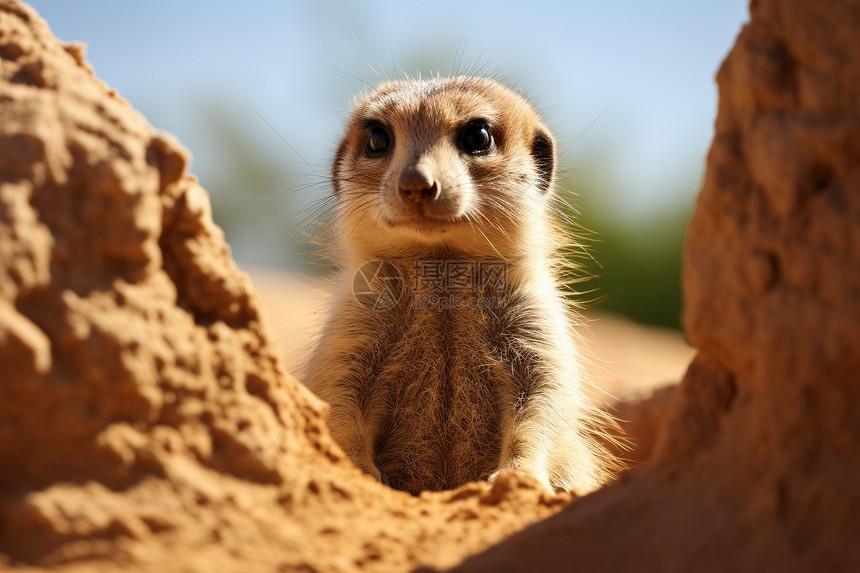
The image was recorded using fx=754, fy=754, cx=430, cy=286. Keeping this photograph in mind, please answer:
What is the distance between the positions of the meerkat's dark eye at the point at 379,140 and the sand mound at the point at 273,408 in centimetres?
239

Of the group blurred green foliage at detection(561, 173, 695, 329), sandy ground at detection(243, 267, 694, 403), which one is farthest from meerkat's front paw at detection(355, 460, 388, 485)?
blurred green foliage at detection(561, 173, 695, 329)

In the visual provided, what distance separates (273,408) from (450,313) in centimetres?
183

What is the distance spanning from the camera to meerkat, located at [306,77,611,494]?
344cm

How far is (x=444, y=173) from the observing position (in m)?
3.72

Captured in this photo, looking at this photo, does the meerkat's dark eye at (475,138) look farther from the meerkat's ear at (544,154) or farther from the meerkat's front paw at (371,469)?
the meerkat's front paw at (371,469)

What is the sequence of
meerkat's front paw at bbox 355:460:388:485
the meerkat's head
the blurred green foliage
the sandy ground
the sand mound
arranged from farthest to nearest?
the blurred green foliage → the sandy ground → the meerkat's head → meerkat's front paw at bbox 355:460:388:485 → the sand mound

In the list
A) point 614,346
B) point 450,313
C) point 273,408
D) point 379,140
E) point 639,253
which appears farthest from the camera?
point 639,253

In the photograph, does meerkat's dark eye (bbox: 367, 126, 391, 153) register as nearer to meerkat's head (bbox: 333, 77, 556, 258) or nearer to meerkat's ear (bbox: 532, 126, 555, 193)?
meerkat's head (bbox: 333, 77, 556, 258)

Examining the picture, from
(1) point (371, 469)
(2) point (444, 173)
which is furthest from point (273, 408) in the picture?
(2) point (444, 173)

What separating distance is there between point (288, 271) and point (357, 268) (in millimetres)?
10787

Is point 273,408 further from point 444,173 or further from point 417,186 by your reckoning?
point 444,173

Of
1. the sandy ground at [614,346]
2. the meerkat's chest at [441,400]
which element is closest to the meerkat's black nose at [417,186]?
the meerkat's chest at [441,400]

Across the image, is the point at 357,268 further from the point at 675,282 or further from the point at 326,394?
the point at 675,282

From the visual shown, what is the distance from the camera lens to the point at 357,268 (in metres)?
4.21
